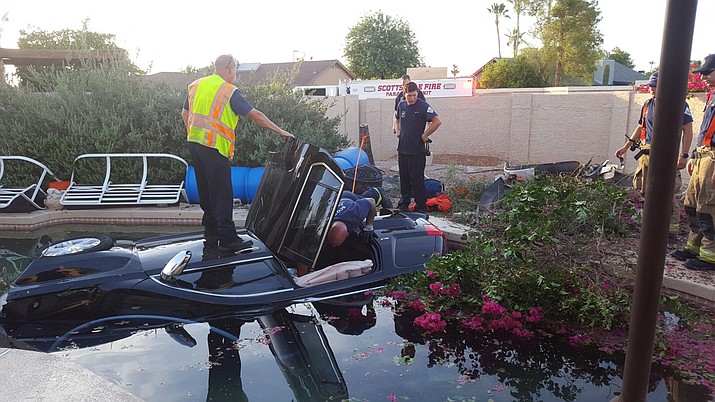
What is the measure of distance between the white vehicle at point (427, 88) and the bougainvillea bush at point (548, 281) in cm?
1160

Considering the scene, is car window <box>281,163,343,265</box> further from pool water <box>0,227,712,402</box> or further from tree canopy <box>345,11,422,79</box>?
tree canopy <box>345,11,422,79</box>

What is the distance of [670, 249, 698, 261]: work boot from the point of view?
511 cm

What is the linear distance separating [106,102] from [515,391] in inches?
320

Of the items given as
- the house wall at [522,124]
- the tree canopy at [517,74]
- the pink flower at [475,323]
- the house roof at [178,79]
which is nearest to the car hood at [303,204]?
the pink flower at [475,323]

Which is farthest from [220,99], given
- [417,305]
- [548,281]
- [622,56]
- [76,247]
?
[622,56]

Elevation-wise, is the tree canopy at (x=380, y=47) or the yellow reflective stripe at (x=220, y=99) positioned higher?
the tree canopy at (x=380, y=47)

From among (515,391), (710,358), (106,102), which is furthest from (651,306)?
(106,102)

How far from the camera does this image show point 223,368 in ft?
11.1

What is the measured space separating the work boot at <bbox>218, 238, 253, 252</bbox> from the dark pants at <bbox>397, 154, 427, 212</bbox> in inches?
153

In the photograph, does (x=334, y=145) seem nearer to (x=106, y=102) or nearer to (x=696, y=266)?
(x=106, y=102)

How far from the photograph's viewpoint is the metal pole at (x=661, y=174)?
160 cm

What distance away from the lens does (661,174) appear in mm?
1666

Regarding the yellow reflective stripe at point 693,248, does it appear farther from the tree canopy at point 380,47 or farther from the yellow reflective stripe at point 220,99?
the tree canopy at point 380,47

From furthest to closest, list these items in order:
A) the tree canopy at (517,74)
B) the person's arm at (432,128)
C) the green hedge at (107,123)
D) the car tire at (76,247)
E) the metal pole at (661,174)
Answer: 1. the tree canopy at (517,74)
2. the green hedge at (107,123)
3. the person's arm at (432,128)
4. the car tire at (76,247)
5. the metal pole at (661,174)
